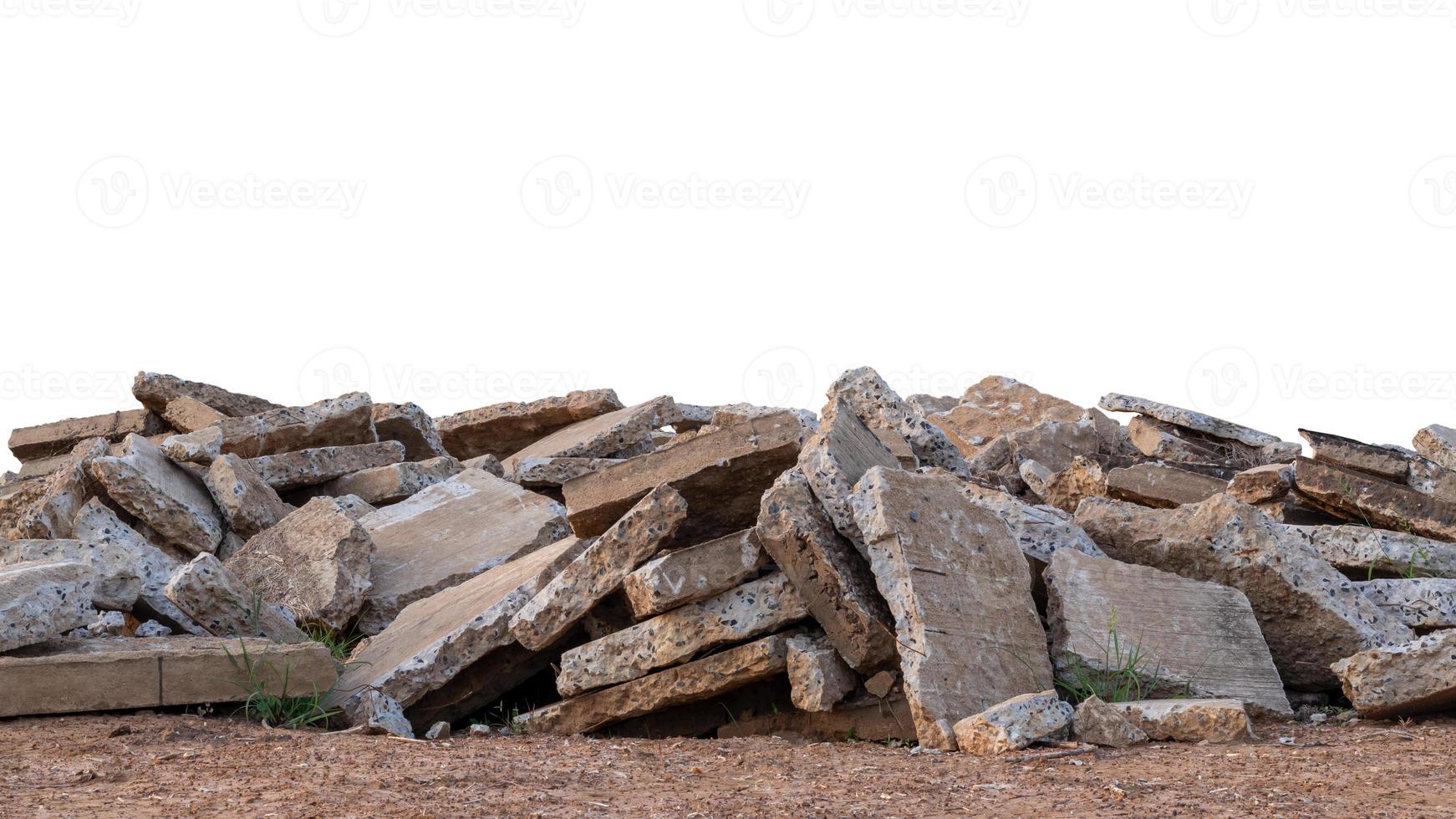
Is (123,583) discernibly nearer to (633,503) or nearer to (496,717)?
(496,717)

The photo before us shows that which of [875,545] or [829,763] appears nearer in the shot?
[829,763]

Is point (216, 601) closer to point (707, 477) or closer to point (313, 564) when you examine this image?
point (313, 564)

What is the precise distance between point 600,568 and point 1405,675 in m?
3.31

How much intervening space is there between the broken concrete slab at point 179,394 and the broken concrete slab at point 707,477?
471 centimetres

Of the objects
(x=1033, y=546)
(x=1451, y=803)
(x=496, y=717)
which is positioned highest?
(x=1033, y=546)

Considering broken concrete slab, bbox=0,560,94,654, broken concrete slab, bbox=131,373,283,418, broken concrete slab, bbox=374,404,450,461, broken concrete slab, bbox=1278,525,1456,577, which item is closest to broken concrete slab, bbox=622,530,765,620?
broken concrete slab, bbox=0,560,94,654

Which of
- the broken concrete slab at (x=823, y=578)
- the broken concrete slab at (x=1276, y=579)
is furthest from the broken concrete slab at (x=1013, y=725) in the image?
the broken concrete slab at (x=1276, y=579)

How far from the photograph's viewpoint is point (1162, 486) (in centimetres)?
817

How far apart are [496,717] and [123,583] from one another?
6.47 feet

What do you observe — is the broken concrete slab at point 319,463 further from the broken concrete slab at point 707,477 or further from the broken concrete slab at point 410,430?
the broken concrete slab at point 707,477

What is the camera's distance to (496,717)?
6.07 m

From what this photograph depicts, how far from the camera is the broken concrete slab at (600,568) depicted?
5527 millimetres

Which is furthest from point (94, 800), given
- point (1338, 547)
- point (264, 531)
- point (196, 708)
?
point (1338, 547)

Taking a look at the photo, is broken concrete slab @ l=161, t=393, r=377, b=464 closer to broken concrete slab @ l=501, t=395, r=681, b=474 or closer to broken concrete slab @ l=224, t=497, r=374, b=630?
broken concrete slab @ l=501, t=395, r=681, b=474
